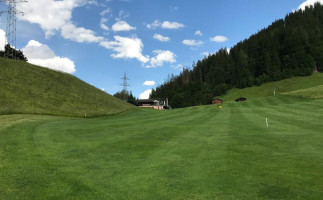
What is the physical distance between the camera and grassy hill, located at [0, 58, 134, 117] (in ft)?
128

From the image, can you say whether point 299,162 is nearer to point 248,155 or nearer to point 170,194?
point 248,155

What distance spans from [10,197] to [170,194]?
434 cm

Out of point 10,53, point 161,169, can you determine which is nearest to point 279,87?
point 10,53

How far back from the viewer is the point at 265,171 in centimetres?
864

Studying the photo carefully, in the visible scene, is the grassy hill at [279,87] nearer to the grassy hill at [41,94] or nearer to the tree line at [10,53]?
the grassy hill at [41,94]

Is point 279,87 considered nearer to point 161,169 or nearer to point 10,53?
point 10,53

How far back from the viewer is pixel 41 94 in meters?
46.6

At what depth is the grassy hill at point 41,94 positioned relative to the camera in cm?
3915

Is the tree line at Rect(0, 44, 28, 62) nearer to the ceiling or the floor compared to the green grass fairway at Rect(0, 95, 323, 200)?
nearer to the ceiling

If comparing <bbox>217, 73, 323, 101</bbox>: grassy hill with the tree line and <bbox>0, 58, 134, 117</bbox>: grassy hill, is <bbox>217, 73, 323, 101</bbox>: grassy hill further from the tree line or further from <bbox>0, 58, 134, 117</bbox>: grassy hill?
the tree line

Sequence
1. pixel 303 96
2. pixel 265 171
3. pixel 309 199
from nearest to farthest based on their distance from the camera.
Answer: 1. pixel 309 199
2. pixel 265 171
3. pixel 303 96

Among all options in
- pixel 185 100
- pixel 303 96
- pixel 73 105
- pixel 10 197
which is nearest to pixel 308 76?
pixel 185 100

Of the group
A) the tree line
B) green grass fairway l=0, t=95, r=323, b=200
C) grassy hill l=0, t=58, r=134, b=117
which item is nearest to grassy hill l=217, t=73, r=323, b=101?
grassy hill l=0, t=58, r=134, b=117

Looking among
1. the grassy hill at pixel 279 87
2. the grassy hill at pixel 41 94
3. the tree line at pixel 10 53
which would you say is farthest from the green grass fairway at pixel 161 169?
the grassy hill at pixel 279 87
